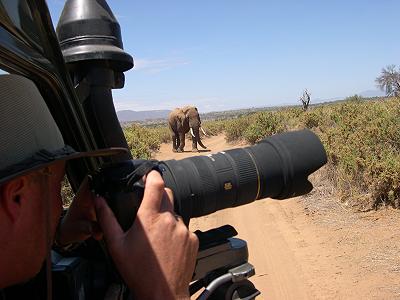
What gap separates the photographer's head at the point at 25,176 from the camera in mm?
841

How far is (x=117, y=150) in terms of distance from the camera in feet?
3.70

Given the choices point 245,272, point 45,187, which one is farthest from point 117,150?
point 245,272

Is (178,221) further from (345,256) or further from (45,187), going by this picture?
(345,256)

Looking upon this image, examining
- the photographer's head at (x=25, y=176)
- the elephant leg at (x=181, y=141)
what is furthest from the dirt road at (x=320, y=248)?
the elephant leg at (x=181, y=141)

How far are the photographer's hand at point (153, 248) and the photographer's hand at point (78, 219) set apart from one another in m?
0.20

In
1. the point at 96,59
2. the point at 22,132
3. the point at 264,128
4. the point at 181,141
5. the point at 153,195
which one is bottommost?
the point at 181,141

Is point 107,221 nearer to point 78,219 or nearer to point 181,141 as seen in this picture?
point 78,219

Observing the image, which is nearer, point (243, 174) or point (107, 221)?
point (107, 221)

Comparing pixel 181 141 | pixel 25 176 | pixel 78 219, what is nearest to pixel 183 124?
pixel 181 141

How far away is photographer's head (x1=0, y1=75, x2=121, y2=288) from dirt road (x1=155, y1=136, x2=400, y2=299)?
3.16 m

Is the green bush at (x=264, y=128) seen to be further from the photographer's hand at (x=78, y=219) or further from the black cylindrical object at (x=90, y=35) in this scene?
the photographer's hand at (x=78, y=219)

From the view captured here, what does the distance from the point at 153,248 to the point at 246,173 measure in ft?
1.83

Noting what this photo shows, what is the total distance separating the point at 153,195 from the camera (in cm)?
109

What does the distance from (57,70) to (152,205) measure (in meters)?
0.41
